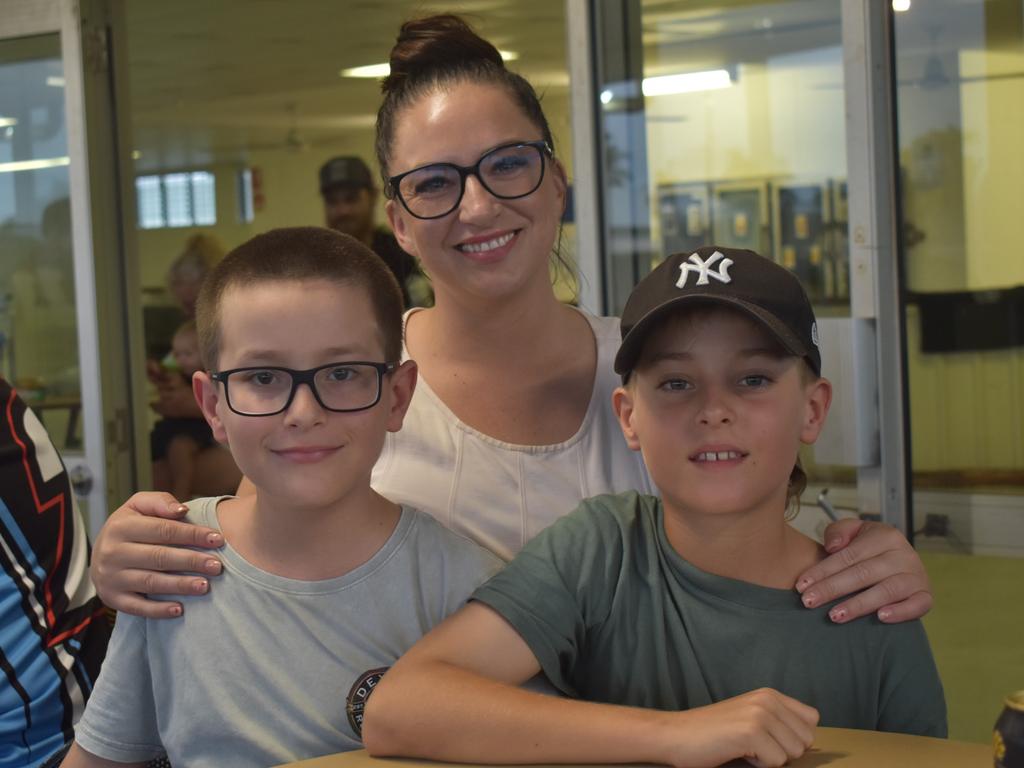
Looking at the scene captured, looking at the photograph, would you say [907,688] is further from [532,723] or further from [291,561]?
[291,561]

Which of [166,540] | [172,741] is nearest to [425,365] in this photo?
[166,540]

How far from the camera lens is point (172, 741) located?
1.43 m

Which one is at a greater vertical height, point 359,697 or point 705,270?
point 705,270

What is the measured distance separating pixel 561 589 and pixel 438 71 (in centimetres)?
78

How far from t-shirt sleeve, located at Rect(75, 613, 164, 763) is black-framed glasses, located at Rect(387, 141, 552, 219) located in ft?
2.16

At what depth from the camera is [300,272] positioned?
146 cm

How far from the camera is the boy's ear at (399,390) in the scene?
1487 millimetres

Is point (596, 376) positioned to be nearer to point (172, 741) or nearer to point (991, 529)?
point (172, 741)

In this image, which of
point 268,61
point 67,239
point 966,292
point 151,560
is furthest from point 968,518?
point 268,61

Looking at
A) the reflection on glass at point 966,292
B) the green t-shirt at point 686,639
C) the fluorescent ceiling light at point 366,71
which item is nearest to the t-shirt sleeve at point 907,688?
the green t-shirt at point 686,639

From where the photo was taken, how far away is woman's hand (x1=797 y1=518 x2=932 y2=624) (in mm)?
1356

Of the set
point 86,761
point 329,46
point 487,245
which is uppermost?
point 329,46

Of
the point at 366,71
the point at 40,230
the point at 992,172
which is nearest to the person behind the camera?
the point at 992,172

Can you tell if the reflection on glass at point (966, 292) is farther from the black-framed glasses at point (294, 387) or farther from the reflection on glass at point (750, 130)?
the black-framed glasses at point (294, 387)
